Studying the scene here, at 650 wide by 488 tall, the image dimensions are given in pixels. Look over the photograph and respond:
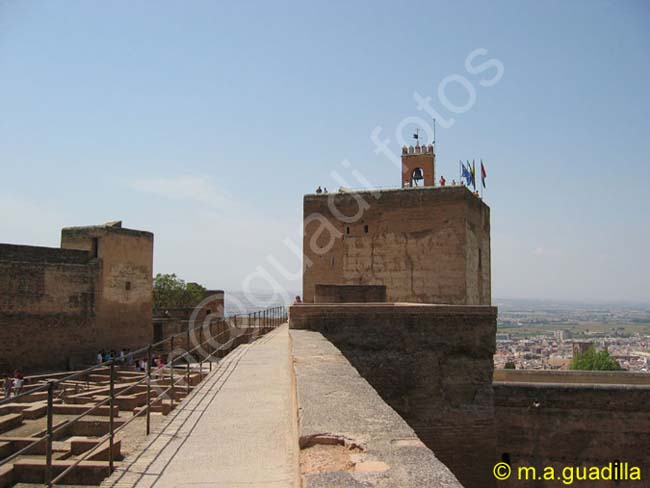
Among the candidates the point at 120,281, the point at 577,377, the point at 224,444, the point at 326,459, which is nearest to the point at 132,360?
the point at 120,281

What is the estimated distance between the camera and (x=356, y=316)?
9039 mm

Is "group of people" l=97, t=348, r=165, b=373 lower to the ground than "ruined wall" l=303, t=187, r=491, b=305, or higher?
lower

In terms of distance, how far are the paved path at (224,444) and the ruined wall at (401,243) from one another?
12.4m

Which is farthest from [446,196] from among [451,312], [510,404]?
[451,312]

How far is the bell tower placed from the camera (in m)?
24.5

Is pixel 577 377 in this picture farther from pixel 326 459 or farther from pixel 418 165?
pixel 326 459

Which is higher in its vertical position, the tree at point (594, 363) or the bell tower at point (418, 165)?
the bell tower at point (418, 165)

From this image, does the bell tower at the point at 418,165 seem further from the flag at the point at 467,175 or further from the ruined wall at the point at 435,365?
the ruined wall at the point at 435,365

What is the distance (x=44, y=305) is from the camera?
68.9 ft

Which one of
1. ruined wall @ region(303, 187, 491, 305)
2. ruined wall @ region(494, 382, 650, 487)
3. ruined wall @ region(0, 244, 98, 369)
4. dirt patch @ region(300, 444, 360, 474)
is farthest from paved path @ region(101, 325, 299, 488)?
ruined wall @ region(0, 244, 98, 369)

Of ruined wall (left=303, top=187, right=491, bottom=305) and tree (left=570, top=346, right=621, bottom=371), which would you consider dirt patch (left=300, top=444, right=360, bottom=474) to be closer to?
ruined wall (left=303, top=187, right=491, bottom=305)

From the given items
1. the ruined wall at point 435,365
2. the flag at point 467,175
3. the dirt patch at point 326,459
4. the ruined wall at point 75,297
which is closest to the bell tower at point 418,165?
the flag at point 467,175

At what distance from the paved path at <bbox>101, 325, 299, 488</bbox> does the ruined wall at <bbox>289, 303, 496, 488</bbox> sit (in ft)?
4.59

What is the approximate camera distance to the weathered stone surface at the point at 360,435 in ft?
8.02
